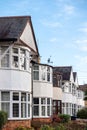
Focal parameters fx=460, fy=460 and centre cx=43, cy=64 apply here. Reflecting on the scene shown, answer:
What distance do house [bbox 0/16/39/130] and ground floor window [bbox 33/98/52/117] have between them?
6.95 metres

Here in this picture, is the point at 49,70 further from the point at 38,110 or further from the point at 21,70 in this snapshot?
the point at 21,70

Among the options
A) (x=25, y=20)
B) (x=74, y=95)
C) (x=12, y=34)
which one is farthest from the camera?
(x=74, y=95)

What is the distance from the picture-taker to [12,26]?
1495 inches

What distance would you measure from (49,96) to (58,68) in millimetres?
25639

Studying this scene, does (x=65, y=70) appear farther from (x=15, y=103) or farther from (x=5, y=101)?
(x=5, y=101)

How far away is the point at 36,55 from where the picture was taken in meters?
44.5

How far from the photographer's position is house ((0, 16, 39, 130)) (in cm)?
3581

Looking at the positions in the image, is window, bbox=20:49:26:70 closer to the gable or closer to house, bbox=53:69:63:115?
the gable

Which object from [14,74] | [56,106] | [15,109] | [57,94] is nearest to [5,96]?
[15,109]

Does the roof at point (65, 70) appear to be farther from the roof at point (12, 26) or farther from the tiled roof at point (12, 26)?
the tiled roof at point (12, 26)

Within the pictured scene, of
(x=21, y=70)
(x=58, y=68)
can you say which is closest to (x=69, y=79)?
(x=58, y=68)

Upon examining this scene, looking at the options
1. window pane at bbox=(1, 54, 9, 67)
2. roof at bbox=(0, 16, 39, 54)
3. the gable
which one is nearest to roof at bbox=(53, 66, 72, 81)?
the gable

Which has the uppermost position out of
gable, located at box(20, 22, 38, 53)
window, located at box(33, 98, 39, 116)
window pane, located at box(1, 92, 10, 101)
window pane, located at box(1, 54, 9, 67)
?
gable, located at box(20, 22, 38, 53)

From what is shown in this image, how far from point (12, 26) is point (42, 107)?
37.4ft
